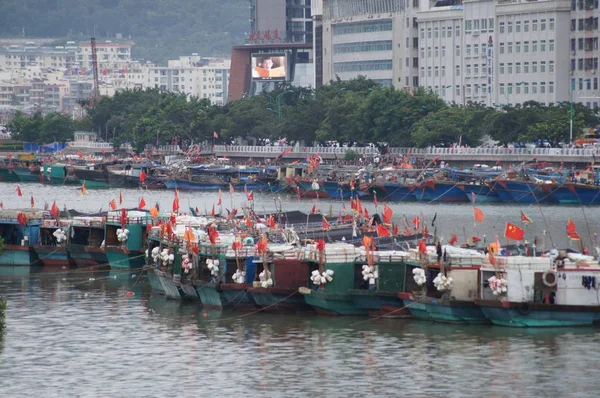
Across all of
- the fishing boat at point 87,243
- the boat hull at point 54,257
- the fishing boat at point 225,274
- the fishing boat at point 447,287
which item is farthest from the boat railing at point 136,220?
the fishing boat at point 447,287

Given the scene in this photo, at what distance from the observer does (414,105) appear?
16100 centimetres

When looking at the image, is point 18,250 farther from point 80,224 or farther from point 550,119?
point 550,119

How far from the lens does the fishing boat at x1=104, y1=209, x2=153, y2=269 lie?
76125mm

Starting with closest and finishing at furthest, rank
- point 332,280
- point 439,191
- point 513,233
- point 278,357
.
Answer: point 278,357 → point 332,280 → point 513,233 → point 439,191

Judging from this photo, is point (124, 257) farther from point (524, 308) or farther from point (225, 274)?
point (524, 308)

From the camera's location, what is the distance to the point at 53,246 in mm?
80250

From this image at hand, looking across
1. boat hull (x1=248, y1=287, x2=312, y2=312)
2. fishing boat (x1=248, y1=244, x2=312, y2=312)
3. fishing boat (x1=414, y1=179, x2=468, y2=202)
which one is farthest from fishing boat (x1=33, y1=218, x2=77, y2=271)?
fishing boat (x1=414, y1=179, x2=468, y2=202)

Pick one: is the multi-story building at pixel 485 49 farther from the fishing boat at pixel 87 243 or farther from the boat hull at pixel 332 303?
the boat hull at pixel 332 303

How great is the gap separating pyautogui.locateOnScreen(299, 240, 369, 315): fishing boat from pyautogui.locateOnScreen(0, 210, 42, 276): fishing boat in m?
22.9

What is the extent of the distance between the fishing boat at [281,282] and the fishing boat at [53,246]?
67.6 feet

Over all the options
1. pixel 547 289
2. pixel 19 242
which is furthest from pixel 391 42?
pixel 547 289

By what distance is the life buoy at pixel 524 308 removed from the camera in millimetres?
55062

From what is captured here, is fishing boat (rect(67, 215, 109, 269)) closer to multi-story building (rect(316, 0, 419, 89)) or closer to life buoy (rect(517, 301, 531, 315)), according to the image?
life buoy (rect(517, 301, 531, 315))

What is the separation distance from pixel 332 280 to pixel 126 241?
1979 cm
